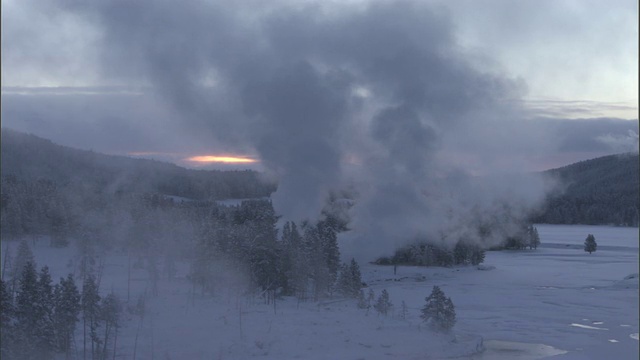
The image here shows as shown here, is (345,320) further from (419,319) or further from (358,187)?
(358,187)

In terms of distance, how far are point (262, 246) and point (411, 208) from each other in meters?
26.3

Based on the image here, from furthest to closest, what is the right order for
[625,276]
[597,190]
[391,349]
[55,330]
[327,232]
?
[597,190]
[327,232]
[625,276]
[391,349]
[55,330]

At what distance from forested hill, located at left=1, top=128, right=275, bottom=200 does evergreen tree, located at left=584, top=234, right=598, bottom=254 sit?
41.0 m

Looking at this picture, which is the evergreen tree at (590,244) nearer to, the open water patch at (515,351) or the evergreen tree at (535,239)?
the evergreen tree at (535,239)

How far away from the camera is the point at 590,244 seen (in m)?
47.8

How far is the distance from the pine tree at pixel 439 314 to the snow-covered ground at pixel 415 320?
51 cm

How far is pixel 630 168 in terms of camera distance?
4641 centimetres

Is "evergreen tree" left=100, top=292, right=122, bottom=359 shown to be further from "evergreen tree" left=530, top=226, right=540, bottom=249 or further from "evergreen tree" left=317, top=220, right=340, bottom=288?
"evergreen tree" left=530, top=226, right=540, bottom=249

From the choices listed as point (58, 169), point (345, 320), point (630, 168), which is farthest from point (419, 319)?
point (58, 169)

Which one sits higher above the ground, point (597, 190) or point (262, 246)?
point (597, 190)

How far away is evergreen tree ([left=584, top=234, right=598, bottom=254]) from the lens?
151 feet

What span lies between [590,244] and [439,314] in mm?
21696

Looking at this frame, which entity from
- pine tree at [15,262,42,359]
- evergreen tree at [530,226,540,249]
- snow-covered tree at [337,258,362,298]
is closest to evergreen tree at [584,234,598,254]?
evergreen tree at [530,226,540,249]

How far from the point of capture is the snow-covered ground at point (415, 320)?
27328mm
